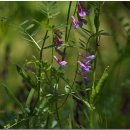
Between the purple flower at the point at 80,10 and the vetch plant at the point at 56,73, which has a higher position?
the purple flower at the point at 80,10

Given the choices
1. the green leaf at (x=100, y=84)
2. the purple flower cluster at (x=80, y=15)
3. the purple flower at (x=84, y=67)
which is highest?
the purple flower cluster at (x=80, y=15)

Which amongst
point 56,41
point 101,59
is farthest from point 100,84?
point 101,59

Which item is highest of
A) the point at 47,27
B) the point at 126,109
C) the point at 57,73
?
the point at 47,27

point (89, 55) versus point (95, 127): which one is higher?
point (89, 55)

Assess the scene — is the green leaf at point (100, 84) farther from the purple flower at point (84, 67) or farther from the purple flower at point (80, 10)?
the purple flower at point (80, 10)

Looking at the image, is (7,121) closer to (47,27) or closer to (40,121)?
(40,121)

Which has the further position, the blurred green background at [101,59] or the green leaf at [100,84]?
the blurred green background at [101,59]

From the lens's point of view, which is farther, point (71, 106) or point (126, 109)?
point (126, 109)

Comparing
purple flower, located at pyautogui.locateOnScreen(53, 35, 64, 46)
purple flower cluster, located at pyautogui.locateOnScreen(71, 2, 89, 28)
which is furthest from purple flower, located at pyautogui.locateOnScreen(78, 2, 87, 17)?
purple flower, located at pyautogui.locateOnScreen(53, 35, 64, 46)

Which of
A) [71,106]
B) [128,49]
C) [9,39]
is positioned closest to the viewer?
[128,49]

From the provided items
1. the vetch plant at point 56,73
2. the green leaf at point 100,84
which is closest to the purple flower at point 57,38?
the vetch plant at point 56,73

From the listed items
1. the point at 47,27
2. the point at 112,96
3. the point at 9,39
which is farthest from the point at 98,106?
the point at 9,39
